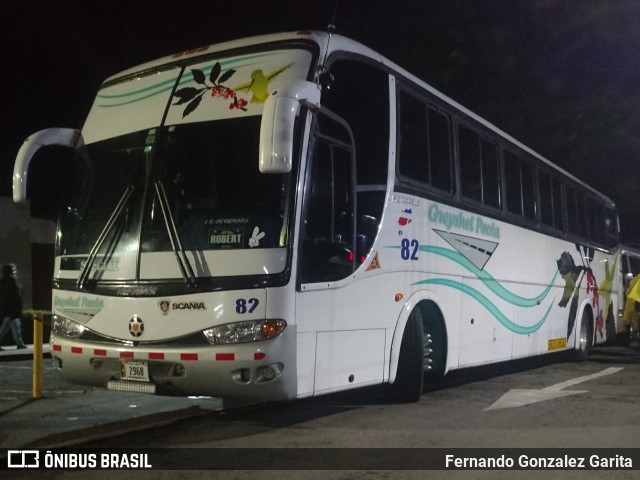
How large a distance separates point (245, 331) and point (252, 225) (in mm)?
890

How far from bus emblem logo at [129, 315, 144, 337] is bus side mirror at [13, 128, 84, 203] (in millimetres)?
1766

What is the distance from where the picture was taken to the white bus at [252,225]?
608cm

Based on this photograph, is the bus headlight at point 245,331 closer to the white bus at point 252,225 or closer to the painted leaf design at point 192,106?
the white bus at point 252,225

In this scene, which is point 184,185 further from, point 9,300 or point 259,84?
point 9,300

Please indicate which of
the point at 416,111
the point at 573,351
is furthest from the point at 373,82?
the point at 573,351

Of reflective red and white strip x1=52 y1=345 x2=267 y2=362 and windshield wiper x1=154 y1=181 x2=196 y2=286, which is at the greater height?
windshield wiper x1=154 y1=181 x2=196 y2=286

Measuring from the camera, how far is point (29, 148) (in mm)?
7094

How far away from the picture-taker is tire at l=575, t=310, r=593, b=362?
49.4 feet

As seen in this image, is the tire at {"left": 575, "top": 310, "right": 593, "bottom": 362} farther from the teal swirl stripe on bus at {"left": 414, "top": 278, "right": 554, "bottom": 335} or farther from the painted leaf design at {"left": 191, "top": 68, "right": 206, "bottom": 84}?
the painted leaf design at {"left": 191, "top": 68, "right": 206, "bottom": 84}

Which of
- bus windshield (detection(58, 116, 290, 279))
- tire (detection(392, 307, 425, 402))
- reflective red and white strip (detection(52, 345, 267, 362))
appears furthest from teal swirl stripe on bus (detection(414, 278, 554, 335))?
reflective red and white strip (detection(52, 345, 267, 362))

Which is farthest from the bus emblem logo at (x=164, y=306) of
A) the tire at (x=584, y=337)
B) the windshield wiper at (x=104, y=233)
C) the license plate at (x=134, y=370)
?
the tire at (x=584, y=337)

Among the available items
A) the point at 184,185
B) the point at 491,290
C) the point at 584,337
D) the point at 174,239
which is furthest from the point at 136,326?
the point at 584,337

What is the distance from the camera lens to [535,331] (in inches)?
488

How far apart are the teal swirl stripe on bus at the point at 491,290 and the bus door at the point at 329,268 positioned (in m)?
1.58
